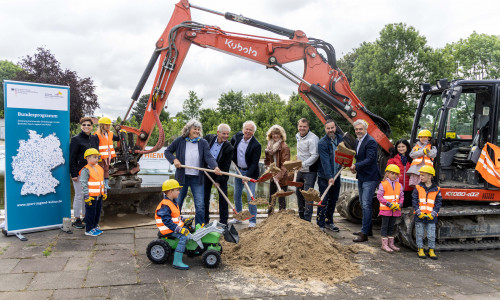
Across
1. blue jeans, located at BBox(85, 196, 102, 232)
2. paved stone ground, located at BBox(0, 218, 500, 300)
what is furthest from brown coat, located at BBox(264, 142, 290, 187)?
blue jeans, located at BBox(85, 196, 102, 232)

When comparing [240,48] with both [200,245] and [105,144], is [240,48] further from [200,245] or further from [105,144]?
[200,245]

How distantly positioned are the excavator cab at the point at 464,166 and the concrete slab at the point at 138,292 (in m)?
3.76

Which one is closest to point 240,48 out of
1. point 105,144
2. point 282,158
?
point 282,158

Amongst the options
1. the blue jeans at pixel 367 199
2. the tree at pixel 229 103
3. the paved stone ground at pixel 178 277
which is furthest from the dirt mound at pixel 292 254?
the tree at pixel 229 103

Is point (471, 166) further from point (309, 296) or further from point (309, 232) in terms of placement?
point (309, 296)

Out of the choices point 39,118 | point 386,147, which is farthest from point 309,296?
point 39,118

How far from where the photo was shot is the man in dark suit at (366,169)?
6078 millimetres

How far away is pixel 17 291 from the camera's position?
3844 mm

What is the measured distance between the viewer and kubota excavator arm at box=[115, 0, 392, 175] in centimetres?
668

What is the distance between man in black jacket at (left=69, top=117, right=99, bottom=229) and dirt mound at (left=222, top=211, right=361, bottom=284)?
259 centimetres

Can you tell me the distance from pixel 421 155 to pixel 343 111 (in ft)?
4.91

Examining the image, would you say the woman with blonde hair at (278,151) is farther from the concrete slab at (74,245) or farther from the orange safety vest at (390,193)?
the concrete slab at (74,245)

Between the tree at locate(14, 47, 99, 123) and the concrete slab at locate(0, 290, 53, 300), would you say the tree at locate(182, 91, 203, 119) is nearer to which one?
the tree at locate(14, 47, 99, 123)

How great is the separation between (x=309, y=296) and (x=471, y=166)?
3960 mm
